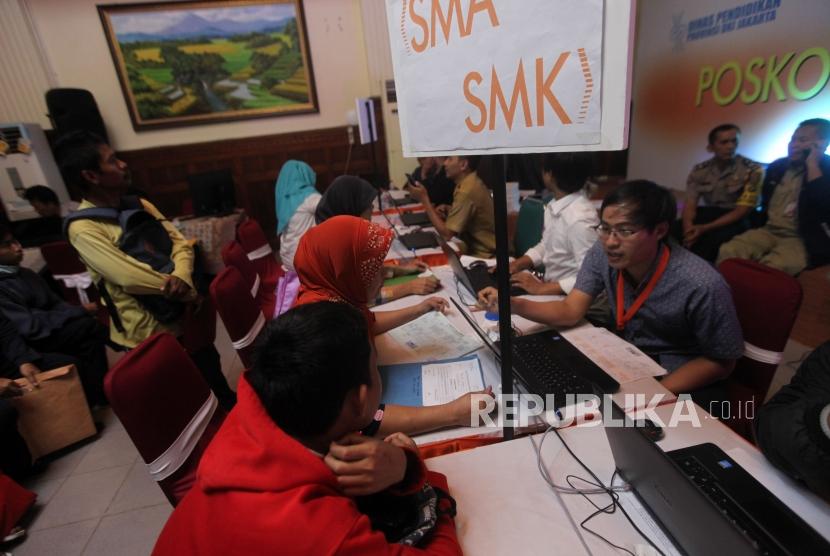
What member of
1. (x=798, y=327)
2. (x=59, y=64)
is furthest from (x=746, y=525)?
(x=59, y=64)

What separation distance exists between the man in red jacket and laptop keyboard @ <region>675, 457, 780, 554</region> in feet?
1.49

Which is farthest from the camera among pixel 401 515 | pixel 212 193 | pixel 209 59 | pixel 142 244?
pixel 209 59

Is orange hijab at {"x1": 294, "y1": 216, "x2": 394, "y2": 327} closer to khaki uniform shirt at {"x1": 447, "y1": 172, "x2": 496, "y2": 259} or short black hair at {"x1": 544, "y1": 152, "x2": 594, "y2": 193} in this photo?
short black hair at {"x1": 544, "y1": 152, "x2": 594, "y2": 193}

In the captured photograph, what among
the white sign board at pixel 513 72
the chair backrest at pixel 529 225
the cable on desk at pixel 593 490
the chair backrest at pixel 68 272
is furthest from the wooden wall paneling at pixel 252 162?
the cable on desk at pixel 593 490

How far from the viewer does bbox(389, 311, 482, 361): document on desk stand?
132 cm

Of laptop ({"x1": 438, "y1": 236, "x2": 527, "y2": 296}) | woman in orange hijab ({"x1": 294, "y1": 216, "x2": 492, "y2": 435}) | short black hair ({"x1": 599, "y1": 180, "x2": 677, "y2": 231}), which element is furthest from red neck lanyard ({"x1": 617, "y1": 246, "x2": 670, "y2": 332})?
woman in orange hijab ({"x1": 294, "y1": 216, "x2": 492, "y2": 435})

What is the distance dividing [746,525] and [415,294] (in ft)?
4.31

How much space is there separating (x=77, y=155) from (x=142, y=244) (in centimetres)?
39

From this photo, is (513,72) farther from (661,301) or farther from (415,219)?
(415,219)

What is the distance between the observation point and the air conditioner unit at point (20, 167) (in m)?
4.03

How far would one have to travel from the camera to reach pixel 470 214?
2.64 metres

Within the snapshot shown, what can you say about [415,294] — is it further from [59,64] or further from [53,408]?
[59,64]

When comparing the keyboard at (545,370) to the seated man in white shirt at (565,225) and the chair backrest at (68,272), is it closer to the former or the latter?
the seated man in white shirt at (565,225)

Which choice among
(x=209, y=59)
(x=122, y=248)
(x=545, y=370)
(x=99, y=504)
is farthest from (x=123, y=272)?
(x=209, y=59)
